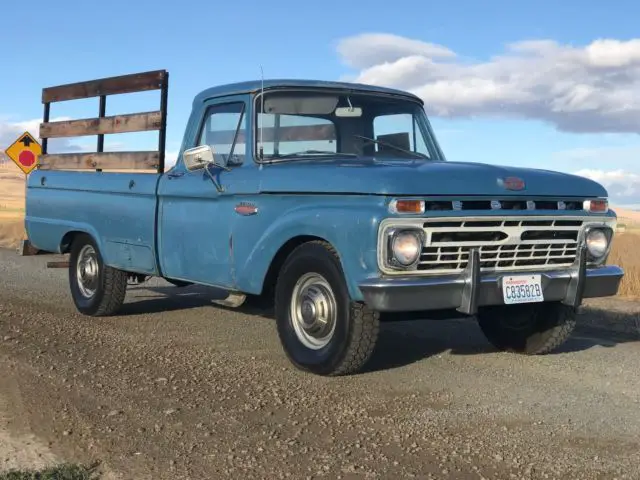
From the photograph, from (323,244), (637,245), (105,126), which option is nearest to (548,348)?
(323,244)

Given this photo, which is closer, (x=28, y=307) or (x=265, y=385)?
(x=265, y=385)

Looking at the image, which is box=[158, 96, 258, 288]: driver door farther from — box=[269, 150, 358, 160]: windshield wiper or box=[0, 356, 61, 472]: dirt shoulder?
box=[0, 356, 61, 472]: dirt shoulder

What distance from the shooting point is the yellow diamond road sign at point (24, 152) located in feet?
51.8

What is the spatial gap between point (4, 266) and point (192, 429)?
9384 millimetres

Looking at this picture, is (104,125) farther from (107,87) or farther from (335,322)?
(335,322)

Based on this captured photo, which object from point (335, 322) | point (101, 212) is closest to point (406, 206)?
point (335, 322)

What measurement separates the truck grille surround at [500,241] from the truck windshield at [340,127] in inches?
51.3

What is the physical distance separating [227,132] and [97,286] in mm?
2420

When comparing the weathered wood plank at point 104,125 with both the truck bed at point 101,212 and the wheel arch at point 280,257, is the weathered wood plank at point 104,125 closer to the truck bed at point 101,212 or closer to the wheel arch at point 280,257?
the truck bed at point 101,212

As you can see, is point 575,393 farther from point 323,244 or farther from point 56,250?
point 56,250

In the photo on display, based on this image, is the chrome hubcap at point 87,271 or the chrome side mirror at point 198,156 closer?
the chrome side mirror at point 198,156

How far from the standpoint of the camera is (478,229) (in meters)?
4.87

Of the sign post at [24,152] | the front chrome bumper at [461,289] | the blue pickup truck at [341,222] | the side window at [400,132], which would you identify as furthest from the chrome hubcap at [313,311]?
the sign post at [24,152]

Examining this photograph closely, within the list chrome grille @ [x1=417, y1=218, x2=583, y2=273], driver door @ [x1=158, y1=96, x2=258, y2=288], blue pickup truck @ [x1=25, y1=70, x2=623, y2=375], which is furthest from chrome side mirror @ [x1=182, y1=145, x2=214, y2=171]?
chrome grille @ [x1=417, y1=218, x2=583, y2=273]
